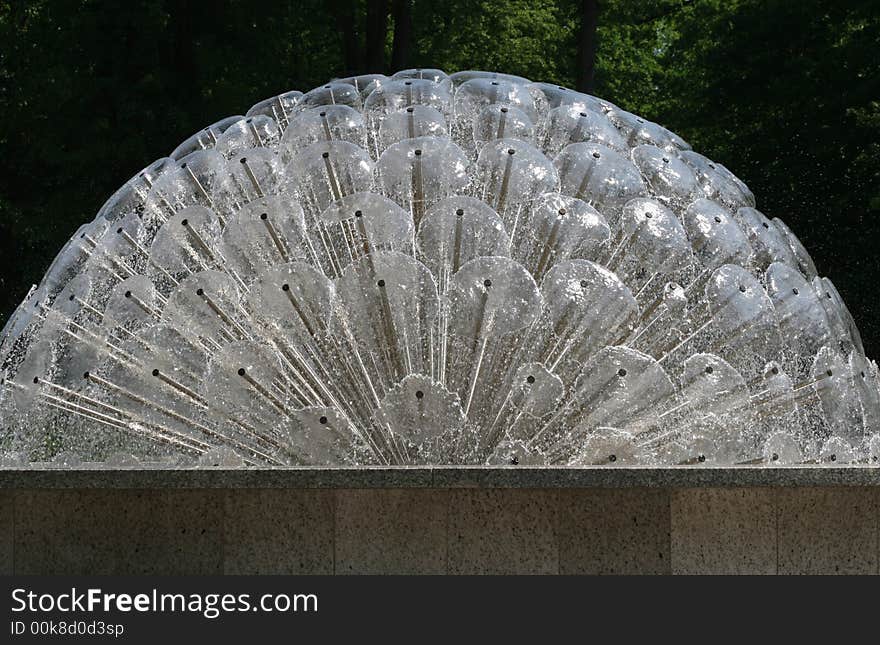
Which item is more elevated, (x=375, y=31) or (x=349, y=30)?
(x=349, y=30)

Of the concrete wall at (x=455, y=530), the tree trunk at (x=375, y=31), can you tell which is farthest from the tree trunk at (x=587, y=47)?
the concrete wall at (x=455, y=530)

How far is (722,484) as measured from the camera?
656cm

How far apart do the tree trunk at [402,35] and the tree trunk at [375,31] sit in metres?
0.25

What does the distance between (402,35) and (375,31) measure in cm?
Answer: 52

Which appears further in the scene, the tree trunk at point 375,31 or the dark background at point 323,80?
the tree trunk at point 375,31

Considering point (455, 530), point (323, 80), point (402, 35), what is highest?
point (323, 80)

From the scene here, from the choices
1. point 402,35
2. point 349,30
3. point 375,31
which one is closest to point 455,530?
point 375,31

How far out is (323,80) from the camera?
2917 cm

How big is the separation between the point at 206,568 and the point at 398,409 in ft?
5.07

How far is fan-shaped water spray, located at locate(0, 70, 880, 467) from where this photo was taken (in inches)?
324

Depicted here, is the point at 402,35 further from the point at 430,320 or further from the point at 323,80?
the point at 430,320

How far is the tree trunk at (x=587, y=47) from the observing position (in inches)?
1000

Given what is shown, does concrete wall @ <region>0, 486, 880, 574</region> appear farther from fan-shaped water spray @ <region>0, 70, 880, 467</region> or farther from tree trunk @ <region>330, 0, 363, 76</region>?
tree trunk @ <region>330, 0, 363, 76</region>

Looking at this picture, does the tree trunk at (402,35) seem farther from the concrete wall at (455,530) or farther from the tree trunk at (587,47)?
the concrete wall at (455,530)
